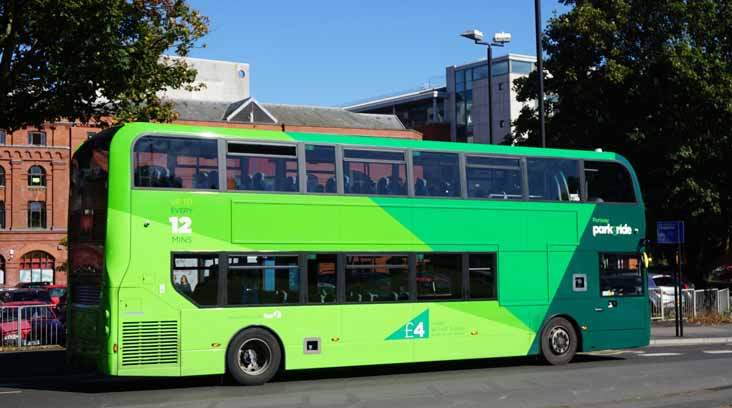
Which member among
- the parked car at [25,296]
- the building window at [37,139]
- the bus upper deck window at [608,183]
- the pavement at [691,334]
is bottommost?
the pavement at [691,334]

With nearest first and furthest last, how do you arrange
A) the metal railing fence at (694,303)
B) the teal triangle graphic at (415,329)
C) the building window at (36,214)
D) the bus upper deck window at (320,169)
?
1. the bus upper deck window at (320,169)
2. the teal triangle graphic at (415,329)
3. the metal railing fence at (694,303)
4. the building window at (36,214)

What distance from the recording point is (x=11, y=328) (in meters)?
21.5

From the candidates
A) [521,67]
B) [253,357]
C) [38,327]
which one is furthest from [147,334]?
[521,67]

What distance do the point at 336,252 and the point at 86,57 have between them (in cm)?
827

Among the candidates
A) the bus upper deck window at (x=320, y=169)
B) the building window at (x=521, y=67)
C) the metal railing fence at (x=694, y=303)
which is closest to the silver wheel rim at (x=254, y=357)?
the bus upper deck window at (x=320, y=169)

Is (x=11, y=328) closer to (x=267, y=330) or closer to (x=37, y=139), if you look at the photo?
(x=267, y=330)

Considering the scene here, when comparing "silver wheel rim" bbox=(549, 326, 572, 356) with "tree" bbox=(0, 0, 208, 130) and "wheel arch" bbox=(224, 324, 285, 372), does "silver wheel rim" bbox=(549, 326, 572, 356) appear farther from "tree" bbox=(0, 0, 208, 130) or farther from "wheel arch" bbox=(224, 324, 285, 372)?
"tree" bbox=(0, 0, 208, 130)

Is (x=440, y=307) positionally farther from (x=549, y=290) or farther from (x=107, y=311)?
(x=107, y=311)

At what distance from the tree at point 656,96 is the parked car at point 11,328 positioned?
789 inches

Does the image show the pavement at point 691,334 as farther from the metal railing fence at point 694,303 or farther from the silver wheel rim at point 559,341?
the silver wheel rim at point 559,341

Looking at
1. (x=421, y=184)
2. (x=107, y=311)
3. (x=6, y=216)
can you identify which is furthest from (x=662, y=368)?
(x=6, y=216)

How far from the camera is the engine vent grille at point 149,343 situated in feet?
43.2

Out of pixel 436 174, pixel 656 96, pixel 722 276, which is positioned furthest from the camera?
pixel 722 276

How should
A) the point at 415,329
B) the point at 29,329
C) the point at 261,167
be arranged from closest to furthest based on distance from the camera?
the point at 261,167 < the point at 415,329 < the point at 29,329
